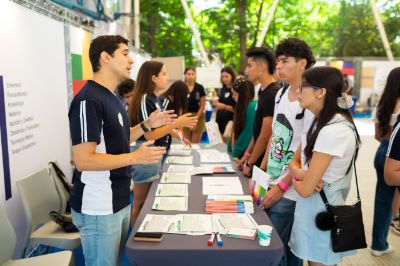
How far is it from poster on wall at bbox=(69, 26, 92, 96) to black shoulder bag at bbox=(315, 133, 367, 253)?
9.18 ft

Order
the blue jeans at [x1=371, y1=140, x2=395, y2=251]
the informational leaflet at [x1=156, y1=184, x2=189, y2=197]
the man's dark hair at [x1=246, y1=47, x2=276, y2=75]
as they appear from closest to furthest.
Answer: the informational leaflet at [x1=156, y1=184, x2=189, y2=197] < the man's dark hair at [x1=246, y1=47, x2=276, y2=75] < the blue jeans at [x1=371, y1=140, x2=395, y2=251]

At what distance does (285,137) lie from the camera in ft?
6.04

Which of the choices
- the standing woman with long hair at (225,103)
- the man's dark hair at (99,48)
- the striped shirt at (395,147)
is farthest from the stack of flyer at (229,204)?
the standing woman with long hair at (225,103)

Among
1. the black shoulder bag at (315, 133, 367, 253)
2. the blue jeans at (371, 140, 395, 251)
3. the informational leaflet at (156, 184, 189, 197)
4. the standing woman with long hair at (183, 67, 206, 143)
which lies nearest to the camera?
the black shoulder bag at (315, 133, 367, 253)

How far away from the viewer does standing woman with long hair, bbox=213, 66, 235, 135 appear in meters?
4.84

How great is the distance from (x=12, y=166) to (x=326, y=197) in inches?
75.4

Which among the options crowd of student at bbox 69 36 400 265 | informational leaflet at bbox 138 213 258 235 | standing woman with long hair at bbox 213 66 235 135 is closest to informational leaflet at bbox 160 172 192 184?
→ crowd of student at bbox 69 36 400 265

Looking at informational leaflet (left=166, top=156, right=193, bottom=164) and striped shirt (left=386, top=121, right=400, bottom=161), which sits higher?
striped shirt (left=386, top=121, right=400, bottom=161)

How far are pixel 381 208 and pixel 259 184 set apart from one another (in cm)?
144

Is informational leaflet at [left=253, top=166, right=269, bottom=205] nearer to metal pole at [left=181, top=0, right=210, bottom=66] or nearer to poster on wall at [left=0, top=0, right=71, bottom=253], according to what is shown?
poster on wall at [left=0, top=0, right=71, bottom=253]

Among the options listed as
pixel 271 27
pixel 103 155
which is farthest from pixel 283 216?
pixel 271 27

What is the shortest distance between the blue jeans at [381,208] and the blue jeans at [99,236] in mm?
2042

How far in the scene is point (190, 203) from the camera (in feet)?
6.11

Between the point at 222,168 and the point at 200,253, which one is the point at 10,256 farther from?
the point at 222,168
